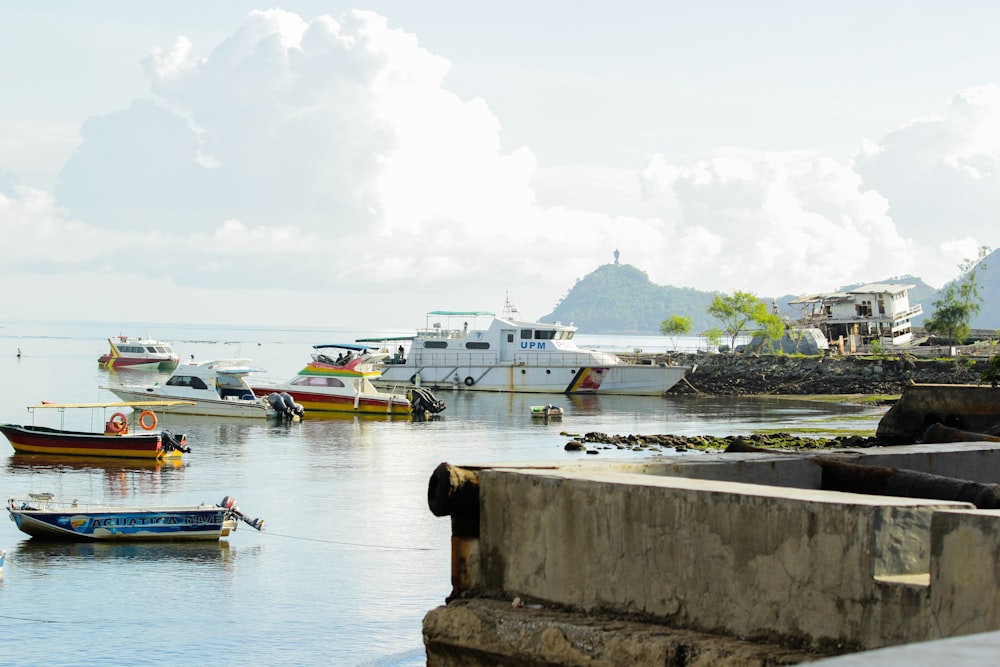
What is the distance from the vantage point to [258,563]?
1970 cm

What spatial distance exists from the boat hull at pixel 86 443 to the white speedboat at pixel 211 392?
1462 centimetres

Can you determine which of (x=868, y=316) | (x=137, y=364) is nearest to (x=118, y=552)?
(x=868, y=316)

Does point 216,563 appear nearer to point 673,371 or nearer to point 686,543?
point 686,543

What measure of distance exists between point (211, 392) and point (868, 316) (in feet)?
162

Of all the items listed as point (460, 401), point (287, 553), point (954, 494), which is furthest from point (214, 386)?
point (954, 494)

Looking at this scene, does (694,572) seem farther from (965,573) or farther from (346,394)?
(346,394)

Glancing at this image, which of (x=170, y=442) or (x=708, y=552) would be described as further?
(x=170, y=442)

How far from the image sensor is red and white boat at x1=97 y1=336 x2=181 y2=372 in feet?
372

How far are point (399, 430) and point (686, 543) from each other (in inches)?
1603

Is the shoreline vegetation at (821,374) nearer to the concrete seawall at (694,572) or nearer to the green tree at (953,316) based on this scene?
the green tree at (953,316)

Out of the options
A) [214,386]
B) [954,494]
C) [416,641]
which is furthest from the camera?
[214,386]

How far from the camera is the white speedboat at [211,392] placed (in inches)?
1949

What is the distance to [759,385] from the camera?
71938mm

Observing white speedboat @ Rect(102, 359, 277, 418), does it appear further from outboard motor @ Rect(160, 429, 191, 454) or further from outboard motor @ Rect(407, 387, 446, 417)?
outboard motor @ Rect(160, 429, 191, 454)
